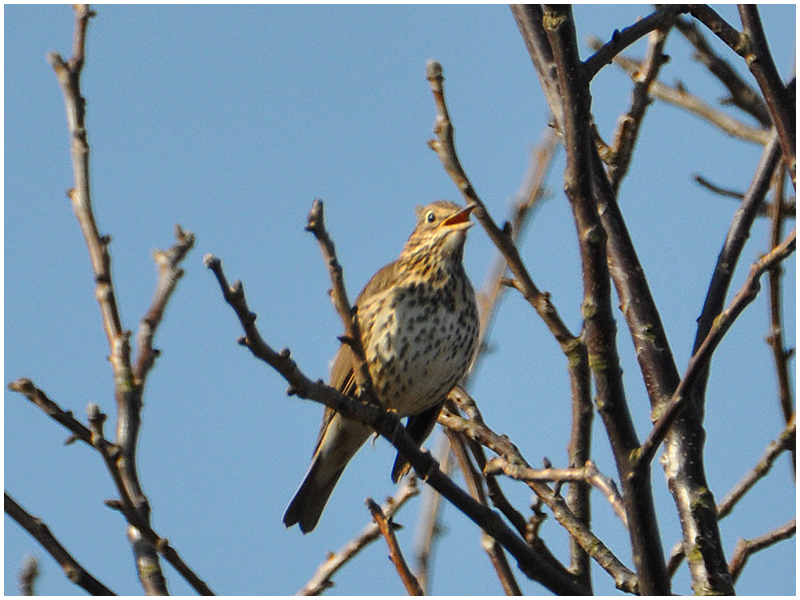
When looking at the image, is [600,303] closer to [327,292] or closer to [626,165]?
[327,292]

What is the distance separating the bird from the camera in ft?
17.0

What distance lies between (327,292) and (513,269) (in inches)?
33.6

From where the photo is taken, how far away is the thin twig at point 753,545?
3.63 metres

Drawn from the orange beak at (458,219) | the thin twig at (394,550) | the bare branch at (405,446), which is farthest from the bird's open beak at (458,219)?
the thin twig at (394,550)

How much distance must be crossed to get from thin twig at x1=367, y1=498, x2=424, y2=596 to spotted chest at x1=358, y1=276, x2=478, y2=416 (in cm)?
137

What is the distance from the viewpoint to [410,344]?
5.17 m

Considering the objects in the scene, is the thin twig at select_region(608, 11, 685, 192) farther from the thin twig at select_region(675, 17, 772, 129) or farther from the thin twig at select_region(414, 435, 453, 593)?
the thin twig at select_region(414, 435, 453, 593)

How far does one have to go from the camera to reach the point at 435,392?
5.18 metres

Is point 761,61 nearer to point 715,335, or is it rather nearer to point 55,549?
point 715,335

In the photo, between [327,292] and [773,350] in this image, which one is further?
[773,350]

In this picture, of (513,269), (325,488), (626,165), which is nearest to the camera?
(513,269)

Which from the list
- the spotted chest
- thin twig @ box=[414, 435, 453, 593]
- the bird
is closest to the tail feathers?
the bird

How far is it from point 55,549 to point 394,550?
1148 millimetres

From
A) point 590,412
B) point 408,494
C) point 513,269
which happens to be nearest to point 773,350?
point 590,412
